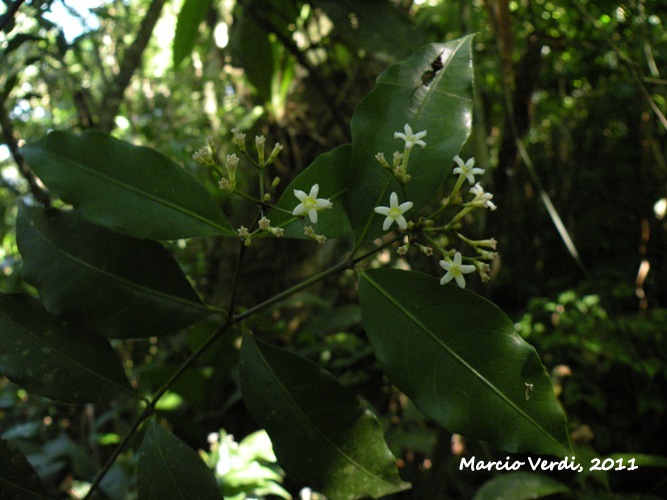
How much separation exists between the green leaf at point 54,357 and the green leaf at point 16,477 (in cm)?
8

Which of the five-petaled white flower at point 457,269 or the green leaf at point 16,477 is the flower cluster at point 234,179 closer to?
the five-petaled white flower at point 457,269

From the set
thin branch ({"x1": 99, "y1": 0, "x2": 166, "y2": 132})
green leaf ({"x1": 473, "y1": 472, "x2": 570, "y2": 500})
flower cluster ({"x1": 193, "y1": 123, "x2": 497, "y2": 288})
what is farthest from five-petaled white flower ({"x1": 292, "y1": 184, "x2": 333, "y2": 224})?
green leaf ({"x1": 473, "y1": 472, "x2": 570, "y2": 500})

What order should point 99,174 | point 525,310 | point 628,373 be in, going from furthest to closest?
point 525,310 → point 628,373 → point 99,174

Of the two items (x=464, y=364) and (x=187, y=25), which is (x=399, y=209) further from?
(x=187, y=25)

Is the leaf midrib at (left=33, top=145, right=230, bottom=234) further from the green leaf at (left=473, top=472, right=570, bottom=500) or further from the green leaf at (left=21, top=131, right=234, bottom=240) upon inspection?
the green leaf at (left=473, top=472, right=570, bottom=500)

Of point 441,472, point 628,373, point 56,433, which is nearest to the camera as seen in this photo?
point 441,472

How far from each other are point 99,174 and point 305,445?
0.44 meters

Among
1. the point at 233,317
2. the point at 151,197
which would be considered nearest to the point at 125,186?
the point at 151,197

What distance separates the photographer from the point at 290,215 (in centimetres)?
72

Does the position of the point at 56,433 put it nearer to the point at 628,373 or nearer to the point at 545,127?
the point at 628,373

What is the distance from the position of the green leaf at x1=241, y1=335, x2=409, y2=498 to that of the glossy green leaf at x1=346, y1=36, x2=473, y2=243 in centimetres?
21

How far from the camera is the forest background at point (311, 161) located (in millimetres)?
1424

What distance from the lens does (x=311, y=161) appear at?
6.80 ft

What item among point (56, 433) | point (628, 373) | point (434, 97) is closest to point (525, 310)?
point (628, 373)
